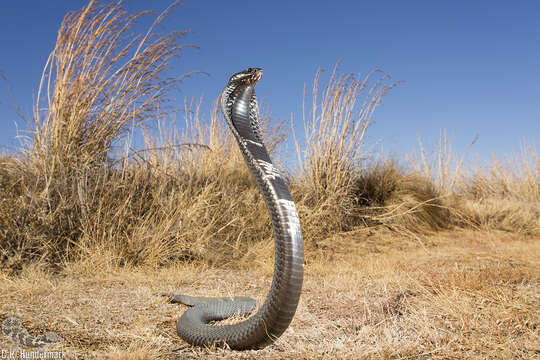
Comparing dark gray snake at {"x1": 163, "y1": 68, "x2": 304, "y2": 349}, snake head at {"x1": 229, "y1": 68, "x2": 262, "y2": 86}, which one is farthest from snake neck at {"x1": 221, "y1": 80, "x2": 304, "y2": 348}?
snake head at {"x1": 229, "y1": 68, "x2": 262, "y2": 86}

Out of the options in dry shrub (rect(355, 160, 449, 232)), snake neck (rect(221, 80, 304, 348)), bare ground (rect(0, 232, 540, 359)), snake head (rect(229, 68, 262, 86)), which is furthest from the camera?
dry shrub (rect(355, 160, 449, 232))

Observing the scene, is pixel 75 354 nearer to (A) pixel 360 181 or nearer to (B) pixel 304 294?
(B) pixel 304 294

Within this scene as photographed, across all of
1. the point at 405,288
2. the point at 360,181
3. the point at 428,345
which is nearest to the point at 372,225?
the point at 360,181

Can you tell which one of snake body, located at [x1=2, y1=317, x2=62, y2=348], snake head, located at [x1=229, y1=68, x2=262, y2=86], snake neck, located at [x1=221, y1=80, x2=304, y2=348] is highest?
snake head, located at [x1=229, y1=68, x2=262, y2=86]

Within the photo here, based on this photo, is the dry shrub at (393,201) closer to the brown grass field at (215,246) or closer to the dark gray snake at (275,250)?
the brown grass field at (215,246)

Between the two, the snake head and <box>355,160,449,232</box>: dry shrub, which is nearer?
the snake head

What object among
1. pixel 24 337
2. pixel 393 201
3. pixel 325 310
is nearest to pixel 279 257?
pixel 325 310

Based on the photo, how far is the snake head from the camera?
220 cm

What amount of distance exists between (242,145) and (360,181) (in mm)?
4131

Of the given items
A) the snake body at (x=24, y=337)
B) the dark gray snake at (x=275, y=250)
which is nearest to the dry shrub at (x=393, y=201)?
the dark gray snake at (x=275, y=250)

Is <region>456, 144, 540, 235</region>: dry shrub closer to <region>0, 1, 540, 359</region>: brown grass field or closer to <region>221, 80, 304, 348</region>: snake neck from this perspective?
<region>0, 1, 540, 359</region>: brown grass field

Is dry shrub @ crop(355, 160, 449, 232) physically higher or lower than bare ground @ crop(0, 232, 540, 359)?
higher

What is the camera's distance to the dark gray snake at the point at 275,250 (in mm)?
1706

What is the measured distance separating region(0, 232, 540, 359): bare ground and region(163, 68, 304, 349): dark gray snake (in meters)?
0.08
